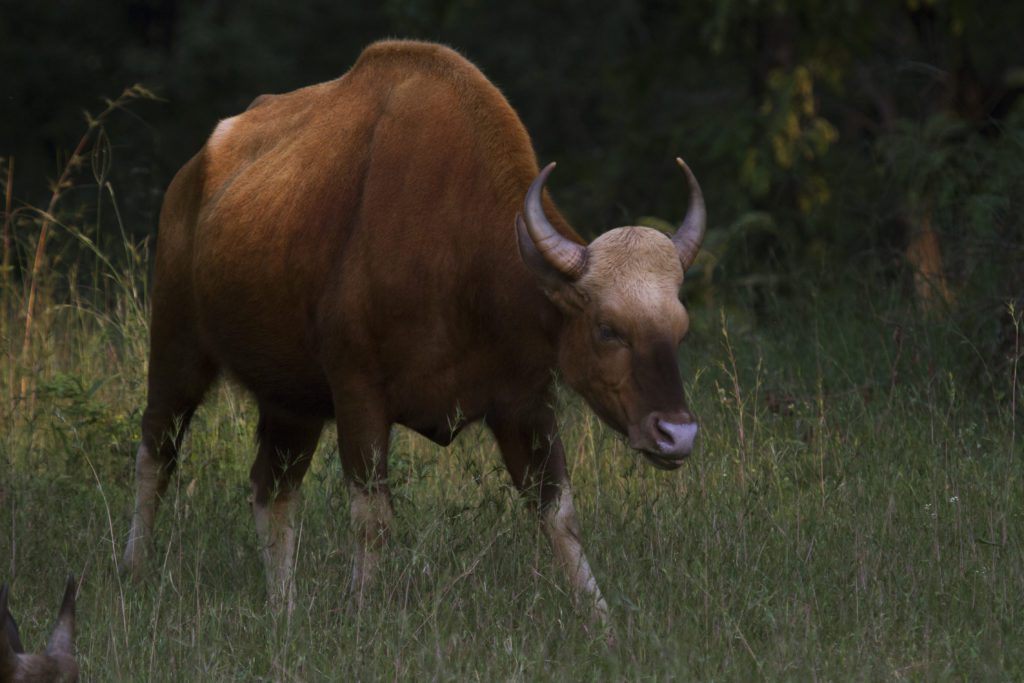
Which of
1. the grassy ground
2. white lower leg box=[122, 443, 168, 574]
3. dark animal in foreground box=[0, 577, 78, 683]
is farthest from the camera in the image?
white lower leg box=[122, 443, 168, 574]

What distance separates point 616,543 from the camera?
6582mm

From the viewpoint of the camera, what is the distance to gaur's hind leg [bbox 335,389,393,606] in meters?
6.27

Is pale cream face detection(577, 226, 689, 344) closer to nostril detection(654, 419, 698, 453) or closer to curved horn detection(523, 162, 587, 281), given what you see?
curved horn detection(523, 162, 587, 281)

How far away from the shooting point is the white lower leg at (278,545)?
5.87 meters

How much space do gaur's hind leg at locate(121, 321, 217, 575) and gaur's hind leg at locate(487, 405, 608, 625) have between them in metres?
1.65

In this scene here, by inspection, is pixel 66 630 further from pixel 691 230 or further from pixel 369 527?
pixel 691 230

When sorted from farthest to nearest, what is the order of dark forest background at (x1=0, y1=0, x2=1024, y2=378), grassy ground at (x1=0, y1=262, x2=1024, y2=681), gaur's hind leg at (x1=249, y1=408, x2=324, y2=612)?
1. dark forest background at (x1=0, y1=0, x2=1024, y2=378)
2. gaur's hind leg at (x1=249, y1=408, x2=324, y2=612)
3. grassy ground at (x1=0, y1=262, x2=1024, y2=681)

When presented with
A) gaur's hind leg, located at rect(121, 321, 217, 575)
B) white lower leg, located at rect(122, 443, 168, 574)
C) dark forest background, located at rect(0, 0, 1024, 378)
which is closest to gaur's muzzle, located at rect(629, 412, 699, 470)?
white lower leg, located at rect(122, 443, 168, 574)

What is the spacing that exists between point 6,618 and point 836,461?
374cm

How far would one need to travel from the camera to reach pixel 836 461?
23.7 ft

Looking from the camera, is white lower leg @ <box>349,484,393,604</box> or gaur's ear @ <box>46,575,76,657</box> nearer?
gaur's ear @ <box>46,575,76,657</box>

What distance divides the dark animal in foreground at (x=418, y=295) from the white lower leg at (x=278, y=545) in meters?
0.01

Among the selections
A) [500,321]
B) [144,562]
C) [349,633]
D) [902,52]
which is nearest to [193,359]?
[144,562]

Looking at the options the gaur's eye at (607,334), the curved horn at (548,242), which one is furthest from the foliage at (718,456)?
the curved horn at (548,242)
